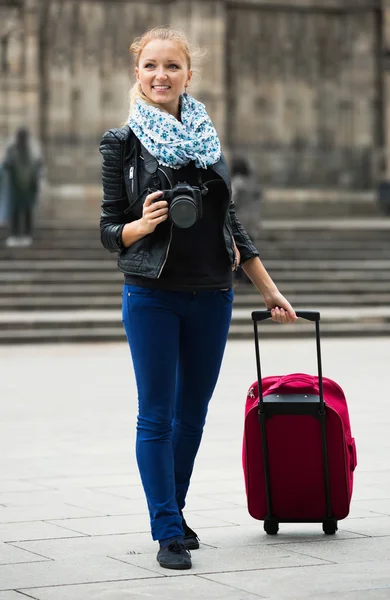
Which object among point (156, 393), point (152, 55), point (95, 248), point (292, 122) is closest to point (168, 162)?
point (152, 55)

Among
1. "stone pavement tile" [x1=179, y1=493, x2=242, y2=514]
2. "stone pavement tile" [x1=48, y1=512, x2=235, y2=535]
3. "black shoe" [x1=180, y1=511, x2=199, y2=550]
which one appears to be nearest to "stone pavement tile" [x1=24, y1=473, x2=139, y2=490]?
"stone pavement tile" [x1=179, y1=493, x2=242, y2=514]

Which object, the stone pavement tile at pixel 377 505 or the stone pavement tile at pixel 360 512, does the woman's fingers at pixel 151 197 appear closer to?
the stone pavement tile at pixel 360 512

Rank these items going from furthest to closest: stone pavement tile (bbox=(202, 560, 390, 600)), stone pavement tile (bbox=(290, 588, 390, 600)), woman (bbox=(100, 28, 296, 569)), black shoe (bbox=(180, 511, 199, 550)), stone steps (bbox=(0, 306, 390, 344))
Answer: stone steps (bbox=(0, 306, 390, 344)), black shoe (bbox=(180, 511, 199, 550)), woman (bbox=(100, 28, 296, 569)), stone pavement tile (bbox=(202, 560, 390, 600)), stone pavement tile (bbox=(290, 588, 390, 600))

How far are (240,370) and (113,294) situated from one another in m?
5.83

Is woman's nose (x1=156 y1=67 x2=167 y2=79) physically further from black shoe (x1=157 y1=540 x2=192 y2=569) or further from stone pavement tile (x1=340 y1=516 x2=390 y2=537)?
stone pavement tile (x1=340 y1=516 x2=390 y2=537)

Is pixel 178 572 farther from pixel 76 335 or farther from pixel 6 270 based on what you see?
pixel 6 270

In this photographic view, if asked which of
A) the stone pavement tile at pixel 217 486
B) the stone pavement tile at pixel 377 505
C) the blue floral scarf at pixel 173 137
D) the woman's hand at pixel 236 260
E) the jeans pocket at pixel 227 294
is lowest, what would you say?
the stone pavement tile at pixel 217 486

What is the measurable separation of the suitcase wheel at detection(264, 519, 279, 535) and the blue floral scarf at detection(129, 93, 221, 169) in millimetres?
1398

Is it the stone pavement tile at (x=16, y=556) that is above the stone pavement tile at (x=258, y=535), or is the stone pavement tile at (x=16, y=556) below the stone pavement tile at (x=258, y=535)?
above

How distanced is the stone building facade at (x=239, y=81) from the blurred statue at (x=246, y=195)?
5506 millimetres

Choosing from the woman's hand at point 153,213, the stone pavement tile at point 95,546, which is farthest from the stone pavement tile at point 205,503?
the woman's hand at point 153,213

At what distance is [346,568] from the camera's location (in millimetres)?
4883

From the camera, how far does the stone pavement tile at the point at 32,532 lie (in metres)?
5.59

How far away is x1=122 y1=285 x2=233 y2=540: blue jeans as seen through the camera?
5.07 meters
